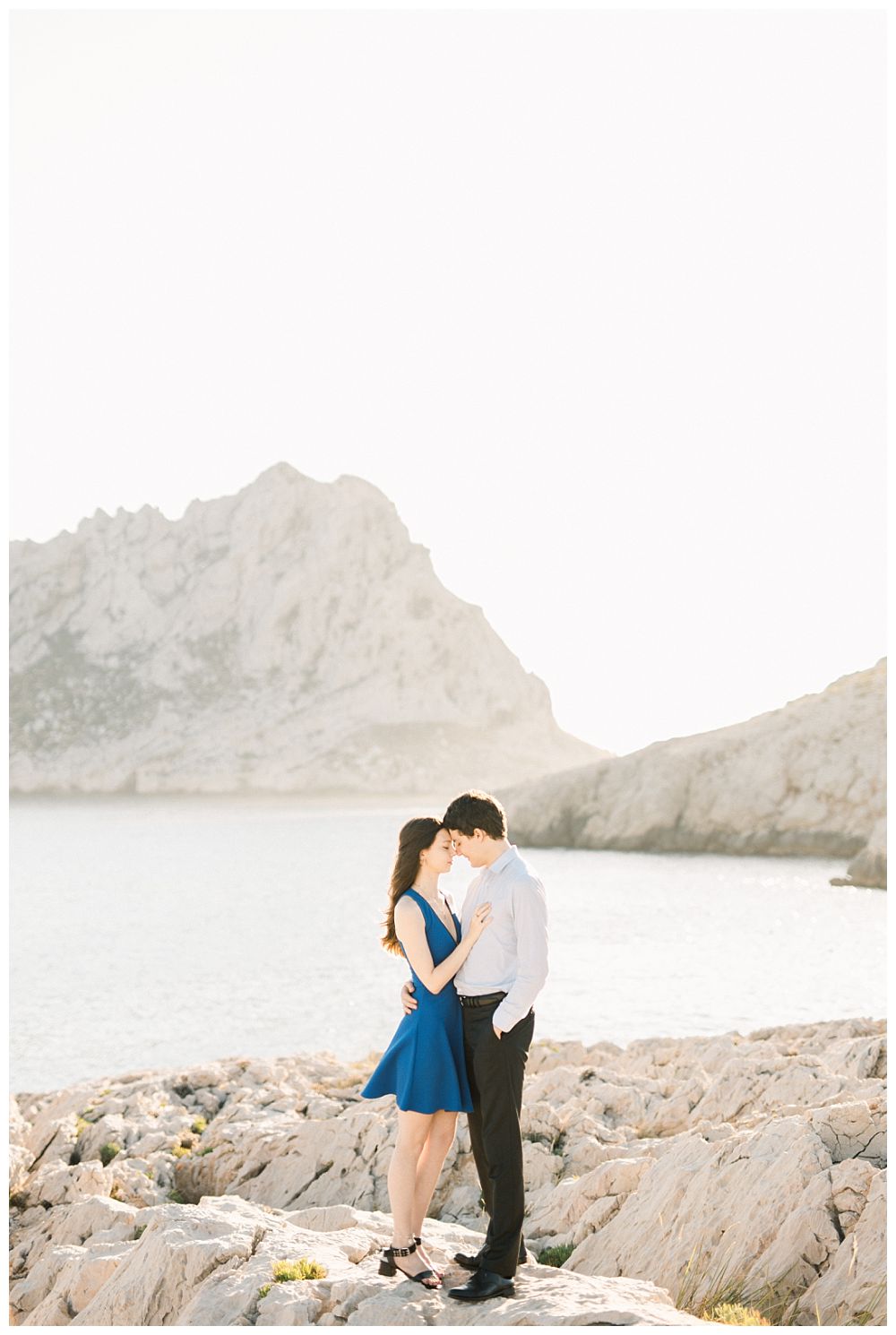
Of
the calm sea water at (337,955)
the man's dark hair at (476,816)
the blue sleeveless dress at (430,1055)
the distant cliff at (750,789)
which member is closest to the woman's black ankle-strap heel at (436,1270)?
the blue sleeveless dress at (430,1055)

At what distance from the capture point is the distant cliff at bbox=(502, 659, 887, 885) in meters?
73.9

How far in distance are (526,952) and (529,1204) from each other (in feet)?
13.6

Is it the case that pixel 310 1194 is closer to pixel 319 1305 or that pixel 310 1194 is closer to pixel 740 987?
pixel 319 1305

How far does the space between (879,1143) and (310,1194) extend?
5.29m

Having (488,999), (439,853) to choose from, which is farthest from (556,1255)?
(439,853)

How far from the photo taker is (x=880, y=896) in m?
56.6

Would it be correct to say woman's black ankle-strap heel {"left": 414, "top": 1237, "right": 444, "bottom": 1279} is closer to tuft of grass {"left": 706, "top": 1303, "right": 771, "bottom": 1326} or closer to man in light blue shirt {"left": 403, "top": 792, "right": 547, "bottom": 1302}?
man in light blue shirt {"left": 403, "top": 792, "right": 547, "bottom": 1302}

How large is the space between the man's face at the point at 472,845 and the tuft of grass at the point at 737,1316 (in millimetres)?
2653

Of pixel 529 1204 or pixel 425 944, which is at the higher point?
pixel 425 944

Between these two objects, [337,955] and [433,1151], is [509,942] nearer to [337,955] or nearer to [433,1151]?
[433,1151]

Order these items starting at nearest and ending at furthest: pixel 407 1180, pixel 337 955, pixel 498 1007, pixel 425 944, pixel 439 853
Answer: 1. pixel 498 1007
2. pixel 407 1180
3. pixel 425 944
4. pixel 439 853
5. pixel 337 955

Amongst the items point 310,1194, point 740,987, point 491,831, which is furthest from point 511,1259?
point 740,987

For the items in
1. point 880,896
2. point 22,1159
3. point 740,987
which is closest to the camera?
point 22,1159

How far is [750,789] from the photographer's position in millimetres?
77750
